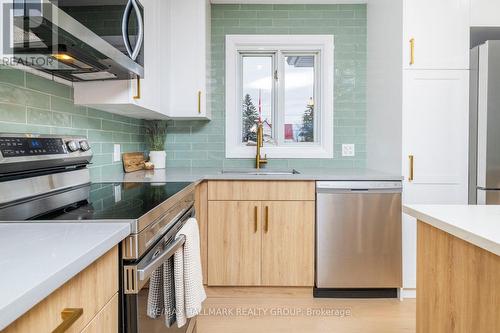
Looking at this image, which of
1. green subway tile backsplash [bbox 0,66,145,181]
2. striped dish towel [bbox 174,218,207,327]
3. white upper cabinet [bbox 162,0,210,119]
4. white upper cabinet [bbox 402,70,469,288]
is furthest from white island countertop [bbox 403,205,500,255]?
white upper cabinet [bbox 162,0,210,119]

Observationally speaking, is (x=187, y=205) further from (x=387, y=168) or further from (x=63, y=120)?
(x=387, y=168)

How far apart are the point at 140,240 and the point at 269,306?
5.06ft

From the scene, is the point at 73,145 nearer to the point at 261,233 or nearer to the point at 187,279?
the point at 187,279

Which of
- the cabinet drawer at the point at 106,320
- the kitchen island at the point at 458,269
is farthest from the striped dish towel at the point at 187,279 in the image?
the kitchen island at the point at 458,269

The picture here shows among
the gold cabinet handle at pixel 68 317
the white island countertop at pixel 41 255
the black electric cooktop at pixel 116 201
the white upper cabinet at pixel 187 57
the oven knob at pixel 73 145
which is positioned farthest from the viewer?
the white upper cabinet at pixel 187 57

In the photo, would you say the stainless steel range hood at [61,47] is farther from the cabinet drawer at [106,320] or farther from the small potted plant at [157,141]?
the small potted plant at [157,141]

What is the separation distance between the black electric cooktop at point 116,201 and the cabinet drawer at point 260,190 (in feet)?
1.81

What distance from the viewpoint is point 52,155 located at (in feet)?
4.25

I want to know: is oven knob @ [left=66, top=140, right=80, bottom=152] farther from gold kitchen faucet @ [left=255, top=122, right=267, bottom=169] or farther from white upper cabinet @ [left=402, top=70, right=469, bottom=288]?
white upper cabinet @ [left=402, top=70, right=469, bottom=288]

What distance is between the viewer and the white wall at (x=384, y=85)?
232cm

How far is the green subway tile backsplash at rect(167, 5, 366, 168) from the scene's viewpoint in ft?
9.41

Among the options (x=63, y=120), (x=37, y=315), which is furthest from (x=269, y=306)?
(x=37, y=315)

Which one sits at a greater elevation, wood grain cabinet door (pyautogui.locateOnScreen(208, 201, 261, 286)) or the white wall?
the white wall

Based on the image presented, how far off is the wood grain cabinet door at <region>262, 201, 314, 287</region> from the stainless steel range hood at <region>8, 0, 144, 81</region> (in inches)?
51.0
